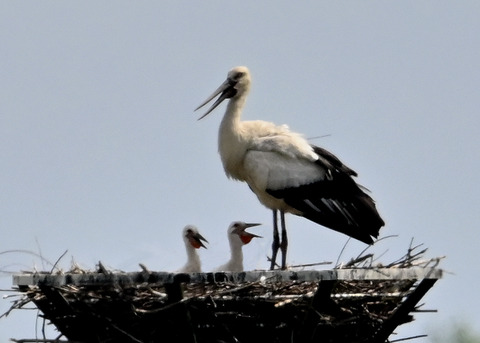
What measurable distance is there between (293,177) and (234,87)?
3.34ft

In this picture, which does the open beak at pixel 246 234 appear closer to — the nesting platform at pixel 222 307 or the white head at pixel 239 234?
the white head at pixel 239 234

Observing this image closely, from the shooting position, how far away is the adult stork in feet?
29.3

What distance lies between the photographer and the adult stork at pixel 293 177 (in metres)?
8.93

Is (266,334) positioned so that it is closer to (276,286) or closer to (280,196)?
(276,286)

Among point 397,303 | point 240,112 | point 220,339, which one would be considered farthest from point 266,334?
point 240,112

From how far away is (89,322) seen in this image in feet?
24.2

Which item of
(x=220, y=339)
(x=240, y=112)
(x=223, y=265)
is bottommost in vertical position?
(x=220, y=339)

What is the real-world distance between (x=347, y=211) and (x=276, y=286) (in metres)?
1.79

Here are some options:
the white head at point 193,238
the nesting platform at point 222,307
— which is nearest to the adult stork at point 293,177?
the white head at point 193,238

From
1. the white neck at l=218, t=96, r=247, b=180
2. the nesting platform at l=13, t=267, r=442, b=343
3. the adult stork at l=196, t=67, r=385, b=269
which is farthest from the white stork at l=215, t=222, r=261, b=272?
the nesting platform at l=13, t=267, r=442, b=343

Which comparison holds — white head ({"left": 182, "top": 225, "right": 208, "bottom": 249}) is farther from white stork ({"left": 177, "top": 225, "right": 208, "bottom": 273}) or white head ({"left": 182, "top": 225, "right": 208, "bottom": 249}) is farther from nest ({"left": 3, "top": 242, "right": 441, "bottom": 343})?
nest ({"left": 3, "top": 242, "right": 441, "bottom": 343})

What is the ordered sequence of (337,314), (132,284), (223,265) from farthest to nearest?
1. (223,265)
2. (337,314)
3. (132,284)

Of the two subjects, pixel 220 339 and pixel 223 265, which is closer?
pixel 220 339

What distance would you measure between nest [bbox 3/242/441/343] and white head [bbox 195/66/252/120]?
2631 millimetres
